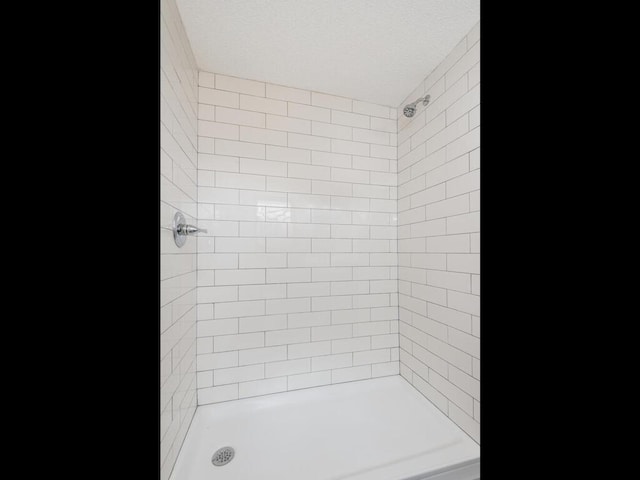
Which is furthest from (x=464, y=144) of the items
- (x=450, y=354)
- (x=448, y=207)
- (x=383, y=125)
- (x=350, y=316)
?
(x=350, y=316)

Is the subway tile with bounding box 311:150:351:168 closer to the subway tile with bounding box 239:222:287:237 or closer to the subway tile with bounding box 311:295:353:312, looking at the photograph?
the subway tile with bounding box 239:222:287:237

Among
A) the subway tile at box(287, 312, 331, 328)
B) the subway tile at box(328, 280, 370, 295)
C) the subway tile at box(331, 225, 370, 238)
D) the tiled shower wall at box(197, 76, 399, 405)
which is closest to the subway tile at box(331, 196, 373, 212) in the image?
the tiled shower wall at box(197, 76, 399, 405)

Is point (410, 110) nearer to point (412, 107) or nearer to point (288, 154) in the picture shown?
point (412, 107)

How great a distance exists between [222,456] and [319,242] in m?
1.05

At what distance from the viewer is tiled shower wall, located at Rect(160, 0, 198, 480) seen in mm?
911

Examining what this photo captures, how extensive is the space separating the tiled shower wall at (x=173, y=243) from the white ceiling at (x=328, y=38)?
0.51ft

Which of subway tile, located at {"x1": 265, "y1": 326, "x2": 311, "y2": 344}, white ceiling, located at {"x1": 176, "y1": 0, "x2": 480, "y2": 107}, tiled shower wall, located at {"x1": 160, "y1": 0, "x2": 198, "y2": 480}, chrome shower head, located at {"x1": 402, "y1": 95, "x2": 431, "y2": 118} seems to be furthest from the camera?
subway tile, located at {"x1": 265, "y1": 326, "x2": 311, "y2": 344}

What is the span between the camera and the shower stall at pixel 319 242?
104 cm

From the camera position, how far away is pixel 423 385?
1.42 metres

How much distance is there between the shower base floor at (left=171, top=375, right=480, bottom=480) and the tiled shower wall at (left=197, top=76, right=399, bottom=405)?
88 millimetres
